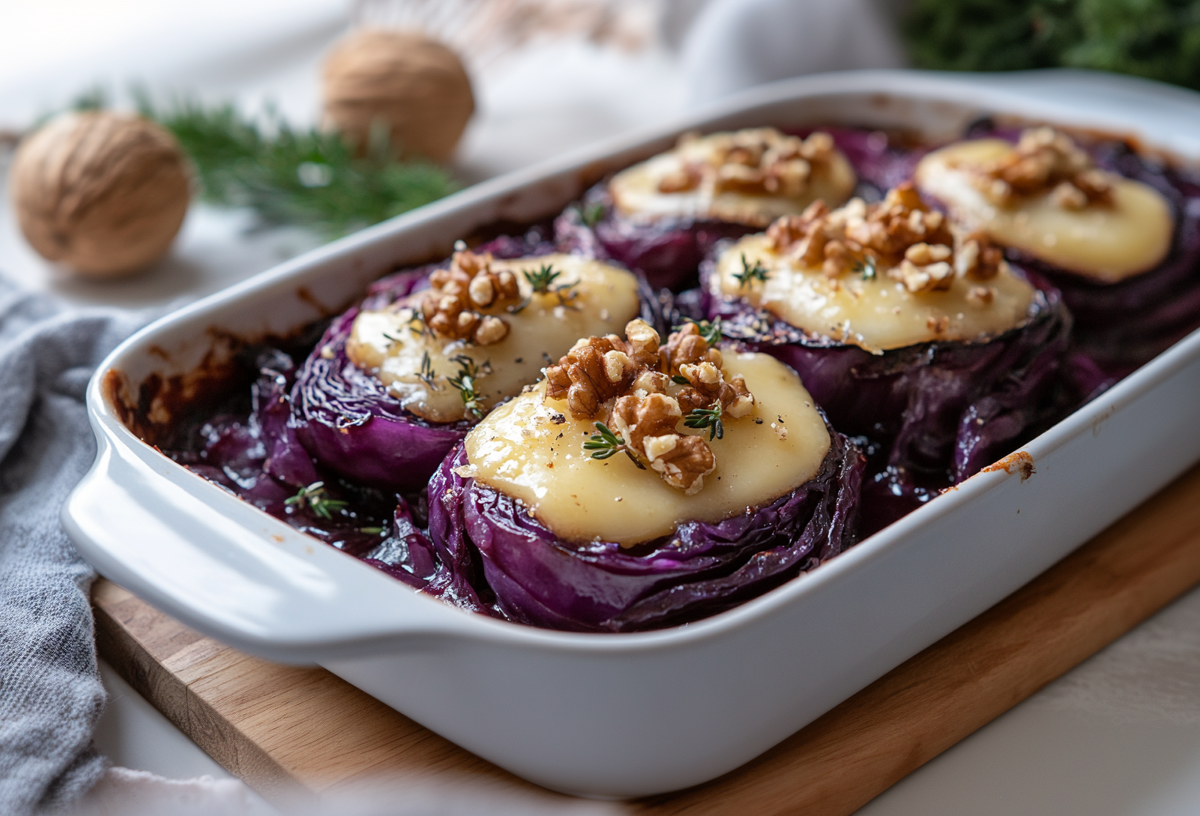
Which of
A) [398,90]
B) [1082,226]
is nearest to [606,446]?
[1082,226]

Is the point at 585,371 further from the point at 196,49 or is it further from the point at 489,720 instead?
the point at 196,49

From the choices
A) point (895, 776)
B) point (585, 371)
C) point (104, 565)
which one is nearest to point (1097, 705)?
point (895, 776)

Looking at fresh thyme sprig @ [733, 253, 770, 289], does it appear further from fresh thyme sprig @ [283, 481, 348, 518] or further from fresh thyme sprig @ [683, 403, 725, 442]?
fresh thyme sprig @ [283, 481, 348, 518]

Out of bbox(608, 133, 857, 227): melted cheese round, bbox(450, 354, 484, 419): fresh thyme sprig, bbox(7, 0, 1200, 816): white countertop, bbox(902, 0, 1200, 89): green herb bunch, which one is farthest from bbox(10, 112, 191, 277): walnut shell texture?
bbox(902, 0, 1200, 89): green herb bunch

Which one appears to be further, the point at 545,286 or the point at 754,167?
the point at 754,167

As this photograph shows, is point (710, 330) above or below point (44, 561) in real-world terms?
above

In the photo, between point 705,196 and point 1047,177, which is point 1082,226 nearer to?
point 1047,177

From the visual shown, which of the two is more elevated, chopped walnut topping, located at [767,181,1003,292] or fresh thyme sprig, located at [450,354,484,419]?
chopped walnut topping, located at [767,181,1003,292]
